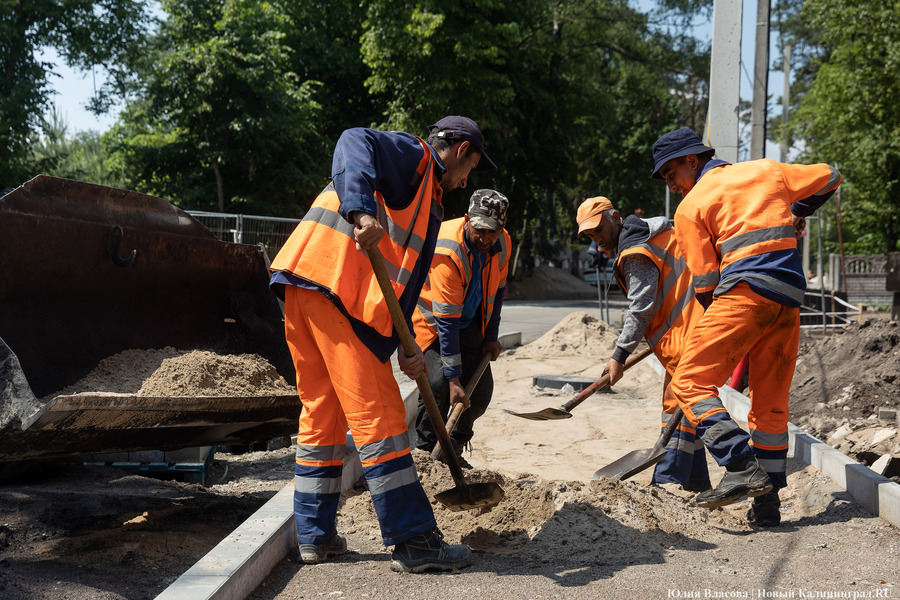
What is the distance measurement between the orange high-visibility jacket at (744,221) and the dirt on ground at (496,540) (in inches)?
42.6

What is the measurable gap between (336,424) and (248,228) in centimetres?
852

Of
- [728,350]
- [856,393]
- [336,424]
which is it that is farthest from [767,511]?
[856,393]

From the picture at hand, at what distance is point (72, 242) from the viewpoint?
3490 mm

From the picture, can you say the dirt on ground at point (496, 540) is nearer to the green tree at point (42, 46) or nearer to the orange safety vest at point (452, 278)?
the orange safety vest at point (452, 278)

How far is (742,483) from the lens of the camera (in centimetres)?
309

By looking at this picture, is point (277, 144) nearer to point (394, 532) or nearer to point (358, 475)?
point (358, 475)

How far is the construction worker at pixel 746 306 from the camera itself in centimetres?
318

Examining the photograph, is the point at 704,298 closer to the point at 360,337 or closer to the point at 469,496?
the point at 469,496

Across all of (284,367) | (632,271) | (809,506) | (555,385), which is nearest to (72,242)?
(284,367)

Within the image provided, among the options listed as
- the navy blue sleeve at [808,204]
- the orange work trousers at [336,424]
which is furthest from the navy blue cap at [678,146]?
the orange work trousers at [336,424]

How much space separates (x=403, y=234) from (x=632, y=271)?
4.73ft

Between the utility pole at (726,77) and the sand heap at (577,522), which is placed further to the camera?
the utility pole at (726,77)

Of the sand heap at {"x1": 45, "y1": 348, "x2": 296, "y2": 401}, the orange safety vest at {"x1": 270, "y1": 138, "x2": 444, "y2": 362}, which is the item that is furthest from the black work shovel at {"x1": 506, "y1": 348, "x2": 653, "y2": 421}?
the orange safety vest at {"x1": 270, "y1": 138, "x2": 444, "y2": 362}

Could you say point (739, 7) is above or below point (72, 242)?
above
